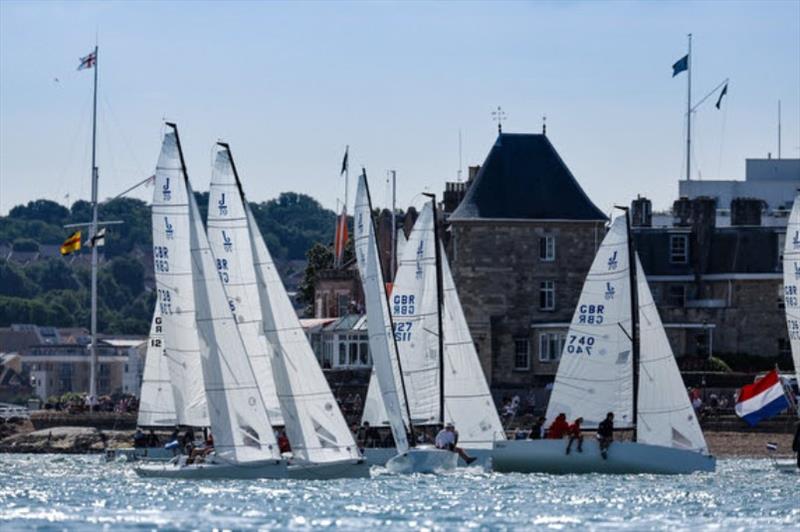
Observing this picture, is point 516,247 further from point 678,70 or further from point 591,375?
point 591,375

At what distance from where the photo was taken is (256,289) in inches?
2402

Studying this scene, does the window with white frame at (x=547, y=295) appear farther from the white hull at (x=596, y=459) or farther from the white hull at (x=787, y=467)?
the white hull at (x=596, y=459)

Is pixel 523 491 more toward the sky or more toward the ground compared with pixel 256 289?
more toward the ground

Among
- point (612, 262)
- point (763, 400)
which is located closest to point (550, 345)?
point (763, 400)

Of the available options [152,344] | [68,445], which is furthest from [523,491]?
[68,445]

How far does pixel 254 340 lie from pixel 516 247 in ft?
111

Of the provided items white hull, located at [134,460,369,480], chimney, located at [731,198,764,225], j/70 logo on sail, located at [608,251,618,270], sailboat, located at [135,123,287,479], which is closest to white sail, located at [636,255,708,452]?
j/70 logo on sail, located at [608,251,618,270]

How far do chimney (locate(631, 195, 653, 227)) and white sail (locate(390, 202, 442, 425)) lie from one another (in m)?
33.3

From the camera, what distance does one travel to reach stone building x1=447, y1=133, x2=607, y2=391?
93.3 meters

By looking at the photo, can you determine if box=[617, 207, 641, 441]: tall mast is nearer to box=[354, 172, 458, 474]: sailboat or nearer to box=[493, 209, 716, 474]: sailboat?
box=[493, 209, 716, 474]: sailboat

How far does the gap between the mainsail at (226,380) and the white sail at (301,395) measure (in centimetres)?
110

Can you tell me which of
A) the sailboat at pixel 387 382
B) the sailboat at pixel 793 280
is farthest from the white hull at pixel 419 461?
the sailboat at pixel 793 280

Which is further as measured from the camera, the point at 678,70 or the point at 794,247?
the point at 678,70

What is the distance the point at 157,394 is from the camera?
72000mm
